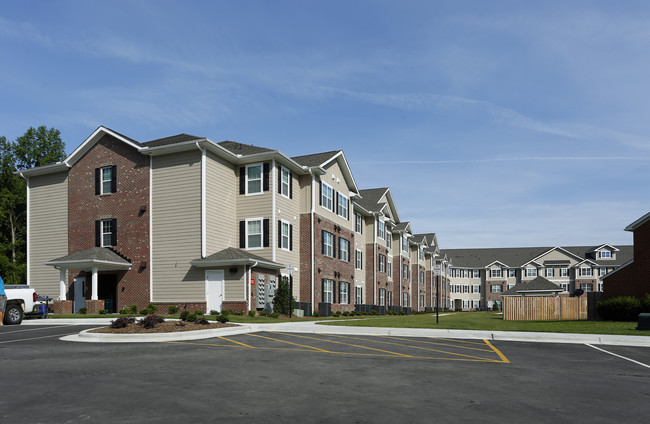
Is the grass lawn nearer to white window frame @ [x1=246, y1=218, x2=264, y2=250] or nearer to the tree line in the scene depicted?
white window frame @ [x1=246, y1=218, x2=264, y2=250]

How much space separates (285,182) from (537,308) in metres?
17.4

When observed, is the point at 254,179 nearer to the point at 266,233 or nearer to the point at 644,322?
the point at 266,233

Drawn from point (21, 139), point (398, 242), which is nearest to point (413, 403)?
point (398, 242)

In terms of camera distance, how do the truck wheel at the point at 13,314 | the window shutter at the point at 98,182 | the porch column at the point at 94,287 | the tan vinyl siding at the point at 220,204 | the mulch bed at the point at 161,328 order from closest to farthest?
1. the mulch bed at the point at 161,328
2. the truck wheel at the point at 13,314
3. the tan vinyl siding at the point at 220,204
4. the porch column at the point at 94,287
5. the window shutter at the point at 98,182

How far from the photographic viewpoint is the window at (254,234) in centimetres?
3381

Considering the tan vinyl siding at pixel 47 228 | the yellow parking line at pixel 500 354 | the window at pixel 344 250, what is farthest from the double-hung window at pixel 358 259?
the yellow parking line at pixel 500 354

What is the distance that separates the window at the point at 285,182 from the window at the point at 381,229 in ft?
62.5

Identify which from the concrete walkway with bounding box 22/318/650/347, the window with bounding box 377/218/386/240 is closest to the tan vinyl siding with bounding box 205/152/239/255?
the concrete walkway with bounding box 22/318/650/347

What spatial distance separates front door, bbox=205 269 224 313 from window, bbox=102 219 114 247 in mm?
7532

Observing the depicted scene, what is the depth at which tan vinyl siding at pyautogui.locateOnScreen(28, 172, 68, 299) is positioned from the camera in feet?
120

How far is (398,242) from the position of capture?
204ft

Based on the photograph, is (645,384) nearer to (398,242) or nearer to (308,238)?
(308,238)

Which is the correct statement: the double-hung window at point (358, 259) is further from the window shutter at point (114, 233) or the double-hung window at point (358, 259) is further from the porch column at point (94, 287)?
the porch column at point (94, 287)

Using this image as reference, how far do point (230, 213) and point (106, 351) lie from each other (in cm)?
2010
